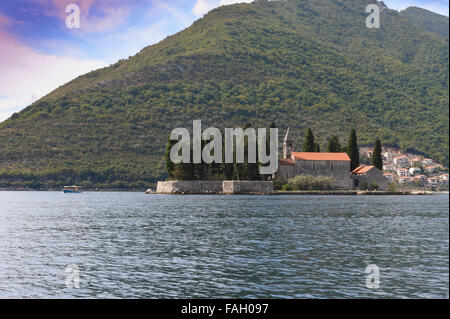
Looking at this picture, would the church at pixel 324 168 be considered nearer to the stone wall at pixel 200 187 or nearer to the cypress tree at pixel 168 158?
the stone wall at pixel 200 187

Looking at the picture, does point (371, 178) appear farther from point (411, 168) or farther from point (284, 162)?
point (411, 168)

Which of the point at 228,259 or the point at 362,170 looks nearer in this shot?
the point at 228,259

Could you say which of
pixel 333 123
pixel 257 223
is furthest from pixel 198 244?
pixel 333 123

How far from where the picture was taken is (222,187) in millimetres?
93125

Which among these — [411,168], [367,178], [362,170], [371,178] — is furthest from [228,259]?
[411,168]

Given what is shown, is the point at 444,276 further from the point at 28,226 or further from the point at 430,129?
the point at 430,129

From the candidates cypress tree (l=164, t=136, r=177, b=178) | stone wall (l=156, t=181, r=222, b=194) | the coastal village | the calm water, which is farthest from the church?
the coastal village

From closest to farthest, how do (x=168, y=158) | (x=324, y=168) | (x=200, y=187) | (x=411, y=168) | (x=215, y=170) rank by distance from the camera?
(x=168, y=158) → (x=200, y=187) → (x=215, y=170) → (x=324, y=168) → (x=411, y=168)

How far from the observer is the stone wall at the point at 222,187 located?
90.7 m

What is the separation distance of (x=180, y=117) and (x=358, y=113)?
66.8m

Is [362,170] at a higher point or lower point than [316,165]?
lower

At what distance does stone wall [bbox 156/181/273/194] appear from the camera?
298ft

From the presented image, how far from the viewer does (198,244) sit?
2789cm

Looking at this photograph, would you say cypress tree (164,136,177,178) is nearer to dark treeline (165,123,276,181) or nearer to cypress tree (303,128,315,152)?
dark treeline (165,123,276,181)
